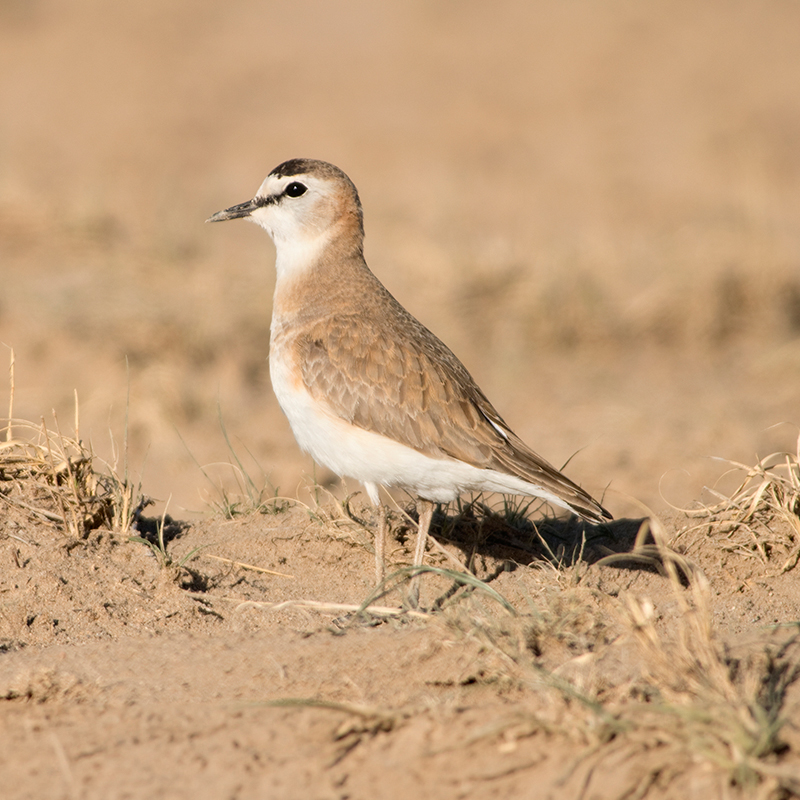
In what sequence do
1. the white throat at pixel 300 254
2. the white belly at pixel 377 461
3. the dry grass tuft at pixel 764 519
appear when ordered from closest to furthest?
the white belly at pixel 377 461
the dry grass tuft at pixel 764 519
the white throat at pixel 300 254

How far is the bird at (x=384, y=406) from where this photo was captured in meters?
4.84

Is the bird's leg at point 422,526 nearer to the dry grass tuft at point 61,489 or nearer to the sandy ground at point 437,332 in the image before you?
the sandy ground at point 437,332

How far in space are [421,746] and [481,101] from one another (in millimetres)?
17896

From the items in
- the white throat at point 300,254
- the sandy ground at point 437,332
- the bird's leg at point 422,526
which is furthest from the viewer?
the white throat at point 300,254

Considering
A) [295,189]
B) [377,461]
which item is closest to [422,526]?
[377,461]

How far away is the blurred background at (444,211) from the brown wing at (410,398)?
2.67 feet

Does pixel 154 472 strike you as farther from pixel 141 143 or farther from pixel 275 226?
pixel 141 143

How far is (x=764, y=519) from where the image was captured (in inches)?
208

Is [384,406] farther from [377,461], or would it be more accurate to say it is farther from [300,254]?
[300,254]

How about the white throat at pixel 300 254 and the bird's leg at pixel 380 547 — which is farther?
the white throat at pixel 300 254

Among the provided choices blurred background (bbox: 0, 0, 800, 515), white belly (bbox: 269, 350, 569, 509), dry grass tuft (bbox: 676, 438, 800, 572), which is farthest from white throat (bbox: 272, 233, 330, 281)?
dry grass tuft (bbox: 676, 438, 800, 572)

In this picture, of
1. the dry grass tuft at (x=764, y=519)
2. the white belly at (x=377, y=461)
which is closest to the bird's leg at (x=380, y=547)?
the white belly at (x=377, y=461)

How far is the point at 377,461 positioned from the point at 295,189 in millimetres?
1809

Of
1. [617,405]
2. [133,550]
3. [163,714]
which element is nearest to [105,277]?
[617,405]
